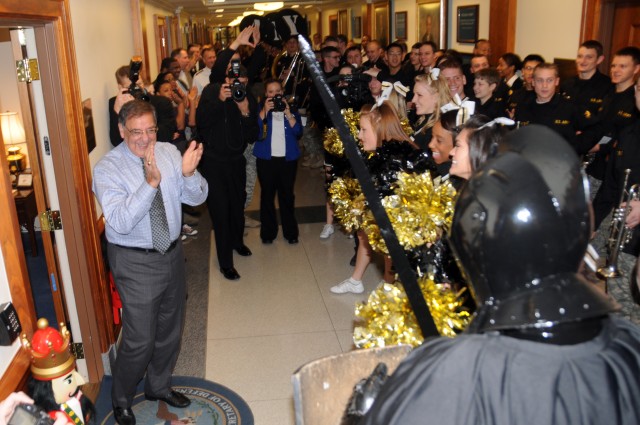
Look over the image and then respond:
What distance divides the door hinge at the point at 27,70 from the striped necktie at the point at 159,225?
827 mm

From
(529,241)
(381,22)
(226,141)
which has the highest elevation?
(381,22)

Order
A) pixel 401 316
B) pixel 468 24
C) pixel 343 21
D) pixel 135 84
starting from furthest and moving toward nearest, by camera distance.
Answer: pixel 343 21 < pixel 468 24 < pixel 135 84 < pixel 401 316

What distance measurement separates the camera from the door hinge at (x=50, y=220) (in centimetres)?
341

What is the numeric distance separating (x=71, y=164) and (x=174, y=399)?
4.67 ft

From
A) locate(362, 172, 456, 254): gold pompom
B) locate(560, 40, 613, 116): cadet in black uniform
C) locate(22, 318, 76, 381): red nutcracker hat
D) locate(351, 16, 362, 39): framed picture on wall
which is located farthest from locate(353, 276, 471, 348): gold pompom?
locate(351, 16, 362, 39): framed picture on wall

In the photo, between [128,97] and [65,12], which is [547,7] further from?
[65,12]

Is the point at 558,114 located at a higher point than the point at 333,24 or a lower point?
lower

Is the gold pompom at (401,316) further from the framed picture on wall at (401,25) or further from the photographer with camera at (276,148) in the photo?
the framed picture on wall at (401,25)

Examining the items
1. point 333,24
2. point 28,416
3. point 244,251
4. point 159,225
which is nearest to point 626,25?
point 244,251

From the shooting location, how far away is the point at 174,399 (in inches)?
134

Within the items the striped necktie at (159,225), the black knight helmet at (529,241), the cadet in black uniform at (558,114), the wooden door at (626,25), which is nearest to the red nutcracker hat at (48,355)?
the striped necktie at (159,225)

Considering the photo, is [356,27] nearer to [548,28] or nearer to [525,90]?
[548,28]

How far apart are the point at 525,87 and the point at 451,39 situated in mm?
5493

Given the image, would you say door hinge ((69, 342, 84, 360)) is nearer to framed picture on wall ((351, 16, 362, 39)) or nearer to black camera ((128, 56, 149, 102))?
black camera ((128, 56, 149, 102))
